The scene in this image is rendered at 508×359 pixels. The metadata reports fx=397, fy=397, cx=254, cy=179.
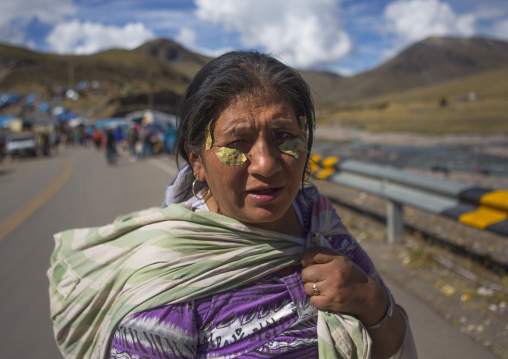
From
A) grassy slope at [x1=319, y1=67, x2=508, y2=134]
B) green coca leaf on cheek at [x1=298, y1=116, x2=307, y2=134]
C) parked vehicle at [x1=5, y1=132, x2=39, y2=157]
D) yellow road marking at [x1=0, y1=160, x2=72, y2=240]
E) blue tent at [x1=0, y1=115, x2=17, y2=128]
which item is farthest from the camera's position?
blue tent at [x1=0, y1=115, x2=17, y2=128]

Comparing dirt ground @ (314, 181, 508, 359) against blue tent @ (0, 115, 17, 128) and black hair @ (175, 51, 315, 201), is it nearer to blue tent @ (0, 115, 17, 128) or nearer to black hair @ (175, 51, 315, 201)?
black hair @ (175, 51, 315, 201)

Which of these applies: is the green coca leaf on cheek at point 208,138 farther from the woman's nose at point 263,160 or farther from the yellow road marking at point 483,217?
the yellow road marking at point 483,217

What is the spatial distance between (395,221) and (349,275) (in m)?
3.77

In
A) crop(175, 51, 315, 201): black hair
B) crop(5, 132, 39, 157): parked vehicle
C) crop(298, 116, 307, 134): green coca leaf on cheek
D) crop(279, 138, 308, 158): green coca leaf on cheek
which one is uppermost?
crop(175, 51, 315, 201): black hair

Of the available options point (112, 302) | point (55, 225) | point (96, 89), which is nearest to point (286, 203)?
point (112, 302)

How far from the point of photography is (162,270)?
137 centimetres

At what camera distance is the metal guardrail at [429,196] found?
3.55 metres

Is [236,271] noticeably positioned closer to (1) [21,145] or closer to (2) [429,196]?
(2) [429,196]

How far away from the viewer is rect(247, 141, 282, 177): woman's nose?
53.8 inches

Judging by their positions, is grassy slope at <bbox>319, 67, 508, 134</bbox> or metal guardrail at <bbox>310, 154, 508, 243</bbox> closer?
metal guardrail at <bbox>310, 154, 508, 243</bbox>

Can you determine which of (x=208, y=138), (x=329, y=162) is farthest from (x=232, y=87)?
(x=329, y=162)

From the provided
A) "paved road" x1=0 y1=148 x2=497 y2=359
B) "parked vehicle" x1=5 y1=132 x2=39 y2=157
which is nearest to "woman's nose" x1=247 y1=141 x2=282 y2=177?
"paved road" x1=0 y1=148 x2=497 y2=359

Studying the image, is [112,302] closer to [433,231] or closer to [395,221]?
[395,221]

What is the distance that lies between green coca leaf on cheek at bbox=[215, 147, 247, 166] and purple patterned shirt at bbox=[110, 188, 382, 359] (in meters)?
0.44
